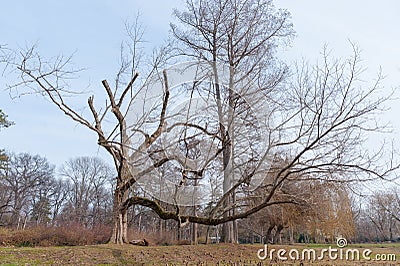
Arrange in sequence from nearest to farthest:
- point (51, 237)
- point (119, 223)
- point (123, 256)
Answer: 1. point (123, 256)
2. point (119, 223)
3. point (51, 237)

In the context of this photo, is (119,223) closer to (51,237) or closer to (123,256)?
(123,256)

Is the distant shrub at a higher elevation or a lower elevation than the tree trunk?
lower

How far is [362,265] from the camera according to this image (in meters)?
9.14

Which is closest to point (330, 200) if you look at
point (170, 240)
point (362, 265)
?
point (362, 265)

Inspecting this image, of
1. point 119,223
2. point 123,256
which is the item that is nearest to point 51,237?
point 119,223

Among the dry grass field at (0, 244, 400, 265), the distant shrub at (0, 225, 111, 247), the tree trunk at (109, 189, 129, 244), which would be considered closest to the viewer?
the dry grass field at (0, 244, 400, 265)

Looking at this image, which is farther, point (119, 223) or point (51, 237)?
point (51, 237)

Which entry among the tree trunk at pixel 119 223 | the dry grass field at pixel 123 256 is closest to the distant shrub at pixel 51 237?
the tree trunk at pixel 119 223

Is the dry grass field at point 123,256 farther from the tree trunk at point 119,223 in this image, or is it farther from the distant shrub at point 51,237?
the distant shrub at point 51,237

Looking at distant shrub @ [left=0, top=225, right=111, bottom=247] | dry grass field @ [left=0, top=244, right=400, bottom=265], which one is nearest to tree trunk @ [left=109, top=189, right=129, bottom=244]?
dry grass field @ [left=0, top=244, right=400, bottom=265]

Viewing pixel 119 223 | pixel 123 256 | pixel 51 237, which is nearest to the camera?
pixel 123 256

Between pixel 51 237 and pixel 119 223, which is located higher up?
pixel 119 223

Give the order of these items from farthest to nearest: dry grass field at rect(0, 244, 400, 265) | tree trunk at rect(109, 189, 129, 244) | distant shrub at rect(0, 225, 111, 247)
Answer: distant shrub at rect(0, 225, 111, 247), tree trunk at rect(109, 189, 129, 244), dry grass field at rect(0, 244, 400, 265)

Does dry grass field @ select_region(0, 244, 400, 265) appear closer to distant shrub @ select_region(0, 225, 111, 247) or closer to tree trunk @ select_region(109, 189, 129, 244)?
tree trunk @ select_region(109, 189, 129, 244)
